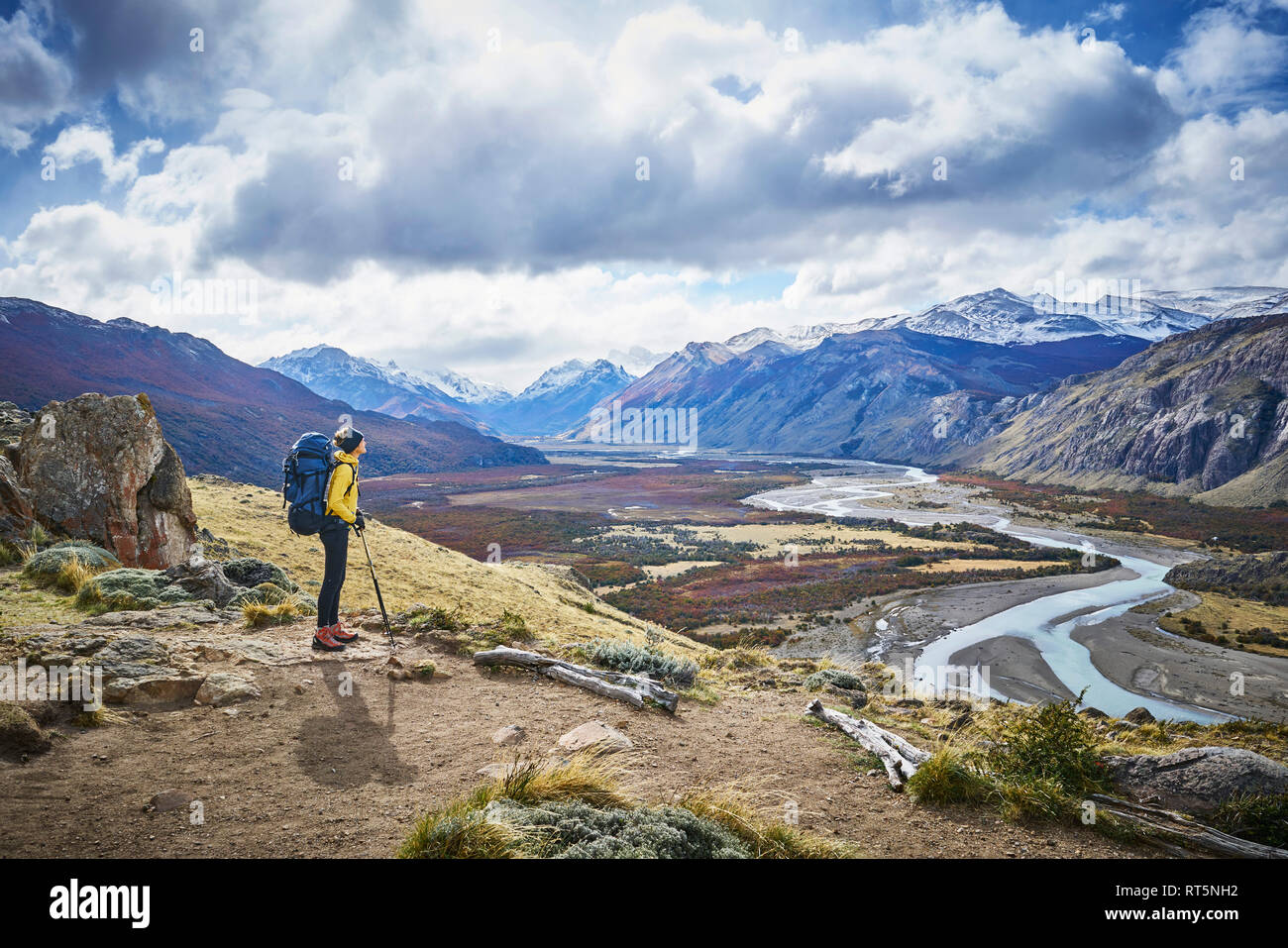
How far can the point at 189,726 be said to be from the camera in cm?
545

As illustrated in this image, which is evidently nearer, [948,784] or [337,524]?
[948,784]

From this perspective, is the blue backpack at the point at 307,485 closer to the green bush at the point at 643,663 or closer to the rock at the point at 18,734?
the rock at the point at 18,734

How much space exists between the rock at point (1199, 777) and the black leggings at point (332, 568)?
Result: 880 centimetres

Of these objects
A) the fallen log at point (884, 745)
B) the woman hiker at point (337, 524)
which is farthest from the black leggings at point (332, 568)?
the fallen log at point (884, 745)

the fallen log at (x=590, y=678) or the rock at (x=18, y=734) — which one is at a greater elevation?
the rock at (x=18, y=734)

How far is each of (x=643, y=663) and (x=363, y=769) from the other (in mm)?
5134

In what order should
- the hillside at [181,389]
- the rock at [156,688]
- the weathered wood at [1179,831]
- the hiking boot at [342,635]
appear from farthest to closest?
the hillside at [181,389]
the hiking boot at [342,635]
the rock at [156,688]
the weathered wood at [1179,831]

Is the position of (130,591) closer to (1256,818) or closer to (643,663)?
(643,663)

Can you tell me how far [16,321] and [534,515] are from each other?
170700 millimetres

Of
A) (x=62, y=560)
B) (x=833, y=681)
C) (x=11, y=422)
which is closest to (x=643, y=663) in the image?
(x=833, y=681)

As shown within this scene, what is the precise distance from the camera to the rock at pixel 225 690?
5.96m

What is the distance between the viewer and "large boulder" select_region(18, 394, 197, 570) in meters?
11.6

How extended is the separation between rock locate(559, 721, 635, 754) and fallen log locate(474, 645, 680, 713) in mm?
1442

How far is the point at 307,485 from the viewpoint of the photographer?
291 inches
